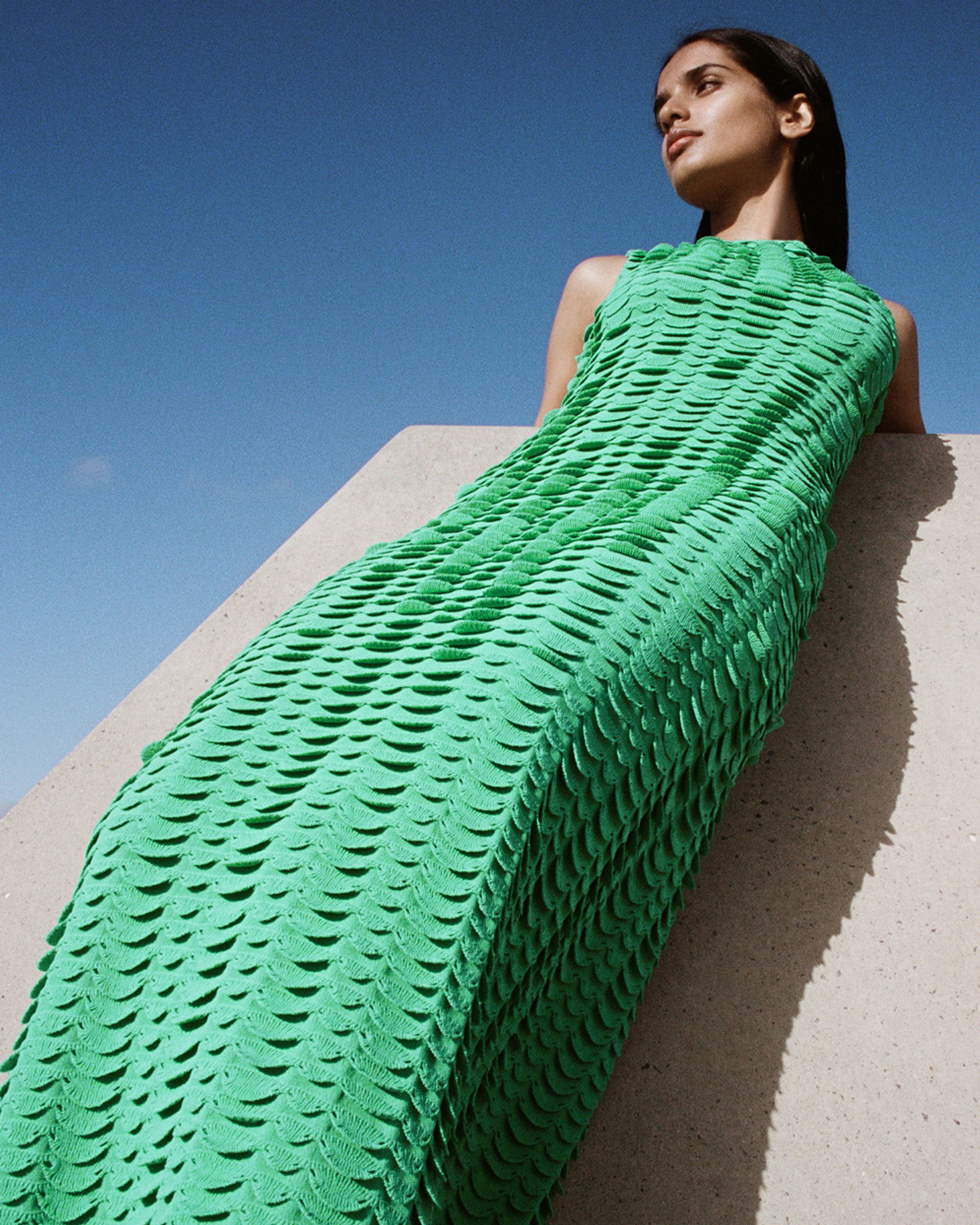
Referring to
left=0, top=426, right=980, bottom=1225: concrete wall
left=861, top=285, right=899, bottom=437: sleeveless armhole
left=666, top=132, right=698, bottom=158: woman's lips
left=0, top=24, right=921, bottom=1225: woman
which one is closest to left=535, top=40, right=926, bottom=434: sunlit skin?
left=666, top=132, right=698, bottom=158: woman's lips

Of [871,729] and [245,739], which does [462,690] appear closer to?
[245,739]

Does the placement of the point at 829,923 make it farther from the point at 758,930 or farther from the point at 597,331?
the point at 597,331

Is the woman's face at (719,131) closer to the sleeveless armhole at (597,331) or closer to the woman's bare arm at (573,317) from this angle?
the woman's bare arm at (573,317)

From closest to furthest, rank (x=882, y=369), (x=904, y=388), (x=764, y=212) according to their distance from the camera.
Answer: (x=882, y=369)
(x=904, y=388)
(x=764, y=212)

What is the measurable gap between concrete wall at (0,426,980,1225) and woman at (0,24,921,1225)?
0.40 feet

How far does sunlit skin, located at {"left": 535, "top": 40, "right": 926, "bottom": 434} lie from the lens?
1583 mm

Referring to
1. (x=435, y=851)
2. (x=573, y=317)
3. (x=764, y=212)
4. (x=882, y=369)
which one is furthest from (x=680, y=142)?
(x=435, y=851)

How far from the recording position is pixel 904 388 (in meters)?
1.50

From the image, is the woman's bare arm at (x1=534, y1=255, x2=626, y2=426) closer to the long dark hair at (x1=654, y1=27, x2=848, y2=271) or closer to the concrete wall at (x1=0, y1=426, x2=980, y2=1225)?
the long dark hair at (x1=654, y1=27, x2=848, y2=271)

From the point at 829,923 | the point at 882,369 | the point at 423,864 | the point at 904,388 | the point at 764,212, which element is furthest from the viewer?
the point at 764,212

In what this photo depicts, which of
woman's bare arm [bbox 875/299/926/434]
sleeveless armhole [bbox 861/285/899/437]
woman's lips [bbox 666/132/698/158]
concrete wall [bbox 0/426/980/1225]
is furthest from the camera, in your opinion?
woman's lips [bbox 666/132/698/158]

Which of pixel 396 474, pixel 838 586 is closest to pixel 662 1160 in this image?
pixel 838 586

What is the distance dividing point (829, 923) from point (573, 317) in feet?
3.56

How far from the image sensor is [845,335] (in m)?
1.24
